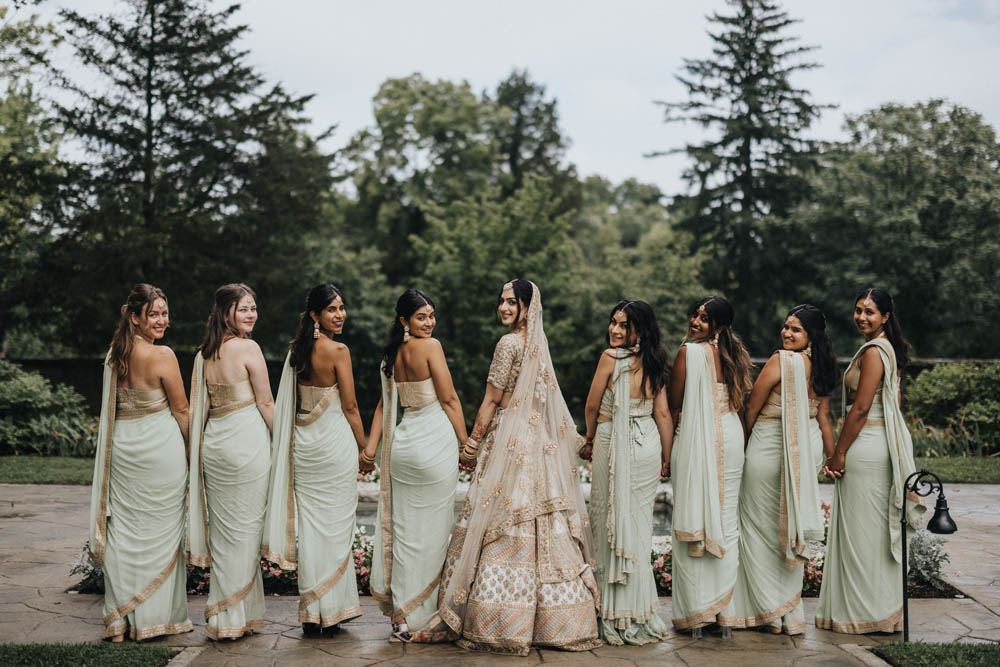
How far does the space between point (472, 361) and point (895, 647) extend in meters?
15.3

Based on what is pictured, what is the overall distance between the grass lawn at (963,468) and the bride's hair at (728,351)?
6634 millimetres

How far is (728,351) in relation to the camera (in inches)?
226

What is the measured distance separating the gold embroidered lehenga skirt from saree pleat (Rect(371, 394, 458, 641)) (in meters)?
0.16

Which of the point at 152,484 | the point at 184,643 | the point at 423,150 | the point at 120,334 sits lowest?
the point at 184,643

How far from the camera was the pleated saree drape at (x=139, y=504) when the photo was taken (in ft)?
17.8

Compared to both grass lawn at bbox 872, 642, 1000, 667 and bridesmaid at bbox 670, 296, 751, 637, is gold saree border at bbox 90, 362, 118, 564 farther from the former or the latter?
grass lawn at bbox 872, 642, 1000, 667

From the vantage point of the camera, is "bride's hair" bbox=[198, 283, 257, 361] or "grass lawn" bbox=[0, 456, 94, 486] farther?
"grass lawn" bbox=[0, 456, 94, 486]

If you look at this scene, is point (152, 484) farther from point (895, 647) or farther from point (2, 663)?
point (895, 647)

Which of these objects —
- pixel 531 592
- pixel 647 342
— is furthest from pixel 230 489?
pixel 647 342

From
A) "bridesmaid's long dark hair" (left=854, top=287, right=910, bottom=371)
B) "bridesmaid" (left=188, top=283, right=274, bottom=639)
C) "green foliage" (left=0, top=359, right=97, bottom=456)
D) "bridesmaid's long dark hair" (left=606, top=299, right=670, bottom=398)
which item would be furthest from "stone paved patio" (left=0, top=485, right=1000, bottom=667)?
"green foliage" (left=0, top=359, right=97, bottom=456)

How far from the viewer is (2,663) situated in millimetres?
4676

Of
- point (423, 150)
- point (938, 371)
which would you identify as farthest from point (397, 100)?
point (938, 371)

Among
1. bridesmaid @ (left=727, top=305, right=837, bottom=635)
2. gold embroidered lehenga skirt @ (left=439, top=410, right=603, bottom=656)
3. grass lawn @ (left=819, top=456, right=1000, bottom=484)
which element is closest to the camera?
gold embroidered lehenga skirt @ (left=439, top=410, right=603, bottom=656)

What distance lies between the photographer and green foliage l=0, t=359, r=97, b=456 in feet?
46.6
